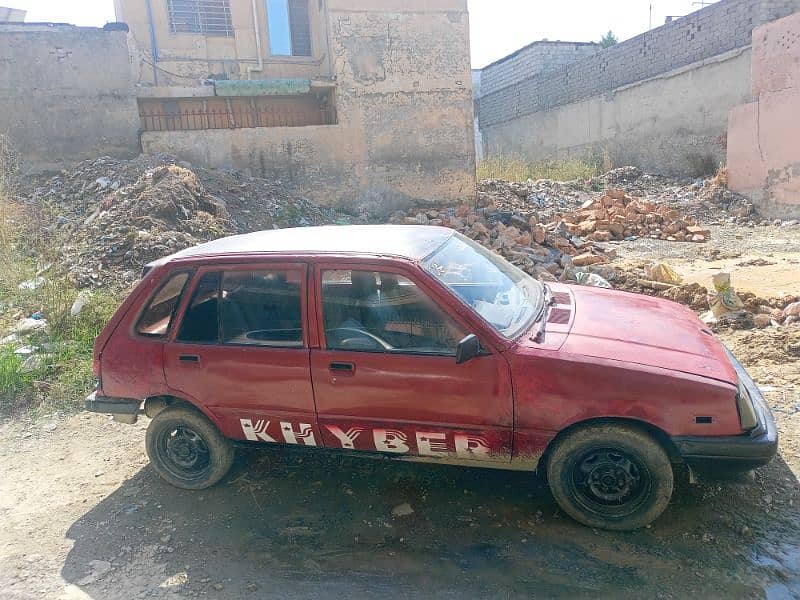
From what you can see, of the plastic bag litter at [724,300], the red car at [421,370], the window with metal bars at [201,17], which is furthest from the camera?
the window with metal bars at [201,17]

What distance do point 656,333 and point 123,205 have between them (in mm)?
8381

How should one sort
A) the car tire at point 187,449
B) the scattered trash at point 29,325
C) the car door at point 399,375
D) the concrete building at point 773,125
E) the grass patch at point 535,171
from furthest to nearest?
the grass patch at point 535,171, the concrete building at point 773,125, the scattered trash at point 29,325, the car tire at point 187,449, the car door at point 399,375

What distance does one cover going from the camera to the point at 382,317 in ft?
10.3

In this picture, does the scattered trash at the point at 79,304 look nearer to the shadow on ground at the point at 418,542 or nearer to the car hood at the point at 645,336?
the shadow on ground at the point at 418,542

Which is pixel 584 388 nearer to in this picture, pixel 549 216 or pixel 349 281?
pixel 349 281

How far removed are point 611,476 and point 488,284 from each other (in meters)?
1.24

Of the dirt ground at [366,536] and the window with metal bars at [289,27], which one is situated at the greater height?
the window with metal bars at [289,27]

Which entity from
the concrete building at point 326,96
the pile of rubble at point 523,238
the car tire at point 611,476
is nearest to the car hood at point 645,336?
the car tire at point 611,476

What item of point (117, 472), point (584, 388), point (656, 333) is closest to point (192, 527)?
point (117, 472)

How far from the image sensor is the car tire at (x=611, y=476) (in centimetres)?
280

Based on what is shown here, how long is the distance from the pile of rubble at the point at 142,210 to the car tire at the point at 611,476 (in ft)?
20.5

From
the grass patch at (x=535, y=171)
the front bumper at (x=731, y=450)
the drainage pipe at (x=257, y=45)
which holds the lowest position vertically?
the front bumper at (x=731, y=450)

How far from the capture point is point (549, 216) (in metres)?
14.0

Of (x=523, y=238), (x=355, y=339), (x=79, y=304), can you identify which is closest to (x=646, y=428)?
(x=355, y=339)
